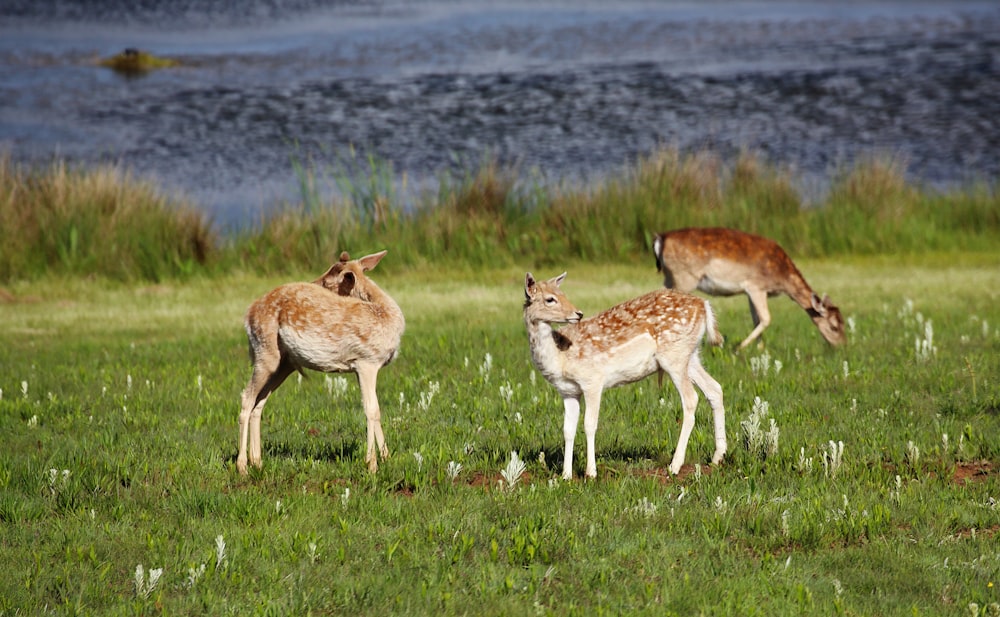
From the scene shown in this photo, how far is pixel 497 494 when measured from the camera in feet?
26.5

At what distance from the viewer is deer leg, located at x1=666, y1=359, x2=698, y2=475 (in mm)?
8523

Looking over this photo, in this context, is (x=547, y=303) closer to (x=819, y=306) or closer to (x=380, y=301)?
(x=380, y=301)

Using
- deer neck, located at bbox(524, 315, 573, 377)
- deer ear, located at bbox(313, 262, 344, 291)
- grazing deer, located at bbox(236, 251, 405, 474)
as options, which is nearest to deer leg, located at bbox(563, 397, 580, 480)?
deer neck, located at bbox(524, 315, 573, 377)

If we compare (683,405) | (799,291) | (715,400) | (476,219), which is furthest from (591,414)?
(476,219)

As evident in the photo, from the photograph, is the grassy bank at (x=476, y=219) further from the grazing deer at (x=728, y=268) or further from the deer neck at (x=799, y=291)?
the deer neck at (x=799, y=291)

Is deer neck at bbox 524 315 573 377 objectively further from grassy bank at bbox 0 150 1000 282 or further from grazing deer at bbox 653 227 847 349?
grassy bank at bbox 0 150 1000 282

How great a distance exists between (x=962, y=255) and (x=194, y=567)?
20.4 m

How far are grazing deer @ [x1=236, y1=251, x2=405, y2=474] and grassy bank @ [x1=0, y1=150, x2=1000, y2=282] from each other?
14.4 metres

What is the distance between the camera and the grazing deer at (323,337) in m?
8.30

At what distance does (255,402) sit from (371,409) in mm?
895

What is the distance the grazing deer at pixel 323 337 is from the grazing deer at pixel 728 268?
6.91 meters

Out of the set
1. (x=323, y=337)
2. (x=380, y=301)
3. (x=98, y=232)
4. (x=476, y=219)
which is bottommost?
(x=476, y=219)

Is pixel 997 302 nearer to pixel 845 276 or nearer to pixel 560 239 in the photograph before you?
pixel 845 276

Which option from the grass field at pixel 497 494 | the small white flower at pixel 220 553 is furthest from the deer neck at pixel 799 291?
the small white flower at pixel 220 553
